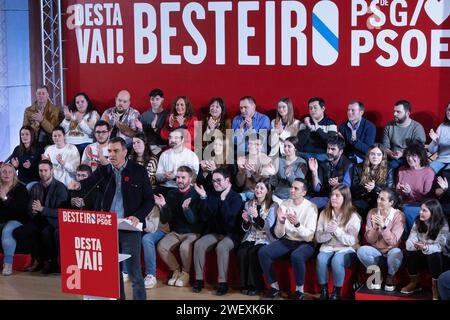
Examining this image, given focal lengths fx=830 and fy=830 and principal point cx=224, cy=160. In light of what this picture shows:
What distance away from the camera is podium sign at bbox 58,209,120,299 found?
6.19 m

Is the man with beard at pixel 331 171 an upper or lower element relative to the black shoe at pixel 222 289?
upper

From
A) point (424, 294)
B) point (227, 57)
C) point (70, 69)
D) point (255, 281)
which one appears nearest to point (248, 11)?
point (227, 57)

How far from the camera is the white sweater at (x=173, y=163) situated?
9.16 metres

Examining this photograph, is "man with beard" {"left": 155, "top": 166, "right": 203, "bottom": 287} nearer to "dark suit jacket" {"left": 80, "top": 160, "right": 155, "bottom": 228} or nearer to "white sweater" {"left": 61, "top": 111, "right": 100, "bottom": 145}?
"dark suit jacket" {"left": 80, "top": 160, "right": 155, "bottom": 228}

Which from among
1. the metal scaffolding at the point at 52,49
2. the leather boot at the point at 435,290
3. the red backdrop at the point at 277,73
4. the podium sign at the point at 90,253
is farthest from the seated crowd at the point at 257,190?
the metal scaffolding at the point at 52,49

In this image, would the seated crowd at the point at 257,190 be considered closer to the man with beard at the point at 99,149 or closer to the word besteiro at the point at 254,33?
the man with beard at the point at 99,149

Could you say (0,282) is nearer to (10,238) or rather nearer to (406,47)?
(10,238)

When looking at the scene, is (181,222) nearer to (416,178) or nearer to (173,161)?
(173,161)

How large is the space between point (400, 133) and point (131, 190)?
10.8 ft

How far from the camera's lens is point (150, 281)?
856 centimetres

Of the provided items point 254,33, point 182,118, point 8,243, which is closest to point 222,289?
point 182,118

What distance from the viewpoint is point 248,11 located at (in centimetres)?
1007

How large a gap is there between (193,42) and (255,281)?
354 centimetres

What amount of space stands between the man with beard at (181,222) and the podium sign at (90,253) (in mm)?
2272
